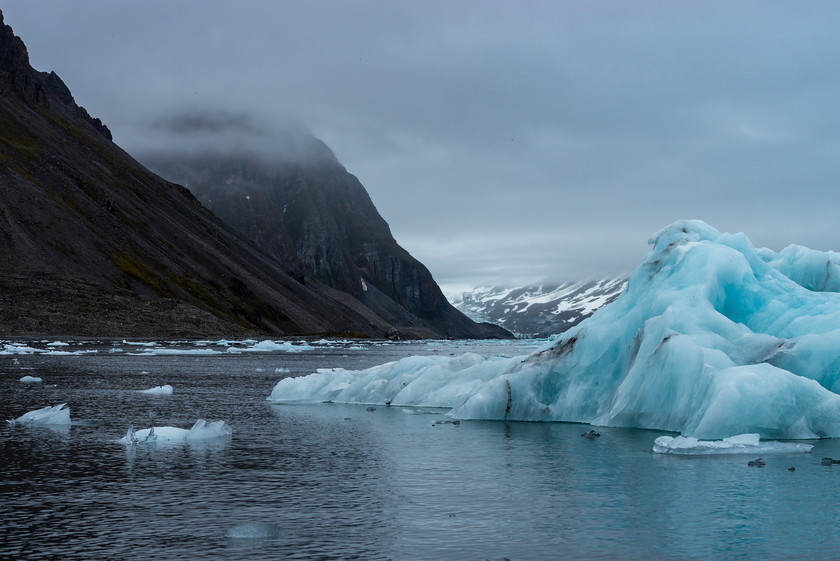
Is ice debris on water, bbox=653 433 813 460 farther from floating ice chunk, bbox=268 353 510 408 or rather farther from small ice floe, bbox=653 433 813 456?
floating ice chunk, bbox=268 353 510 408

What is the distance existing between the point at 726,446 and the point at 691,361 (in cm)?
383

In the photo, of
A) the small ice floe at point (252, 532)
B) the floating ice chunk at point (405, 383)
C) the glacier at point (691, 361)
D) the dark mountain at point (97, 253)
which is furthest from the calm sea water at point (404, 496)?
the dark mountain at point (97, 253)

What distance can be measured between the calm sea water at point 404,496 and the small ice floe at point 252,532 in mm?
80

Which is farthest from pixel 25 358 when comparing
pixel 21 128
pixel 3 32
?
pixel 3 32

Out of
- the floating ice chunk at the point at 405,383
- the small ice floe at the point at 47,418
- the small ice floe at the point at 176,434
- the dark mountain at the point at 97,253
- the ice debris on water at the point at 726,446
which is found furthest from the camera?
the dark mountain at the point at 97,253

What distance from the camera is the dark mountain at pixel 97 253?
121 metres

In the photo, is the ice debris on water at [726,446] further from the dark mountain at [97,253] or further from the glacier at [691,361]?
the dark mountain at [97,253]

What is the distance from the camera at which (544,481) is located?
1744cm

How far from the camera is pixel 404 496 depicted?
52.0 ft

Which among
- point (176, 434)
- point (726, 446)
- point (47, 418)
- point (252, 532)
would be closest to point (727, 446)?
point (726, 446)

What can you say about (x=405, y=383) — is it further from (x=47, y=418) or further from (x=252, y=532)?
(x=252, y=532)

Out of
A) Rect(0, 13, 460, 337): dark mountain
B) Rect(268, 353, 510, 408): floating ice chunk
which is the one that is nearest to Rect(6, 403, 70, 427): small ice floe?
Rect(268, 353, 510, 408): floating ice chunk

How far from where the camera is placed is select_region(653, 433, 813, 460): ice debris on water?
67.0 ft

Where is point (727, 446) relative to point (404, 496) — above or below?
above
